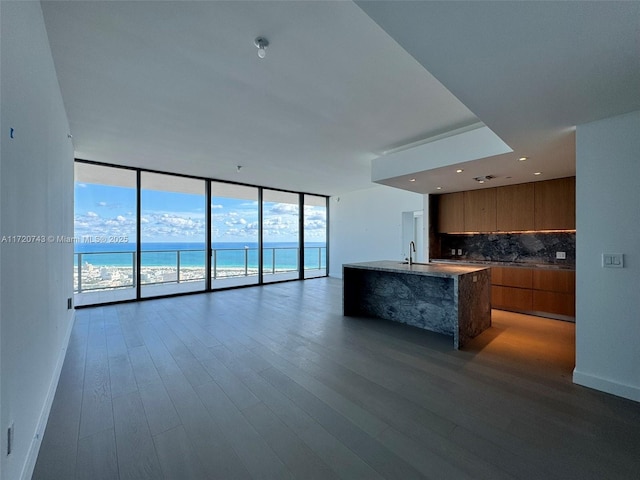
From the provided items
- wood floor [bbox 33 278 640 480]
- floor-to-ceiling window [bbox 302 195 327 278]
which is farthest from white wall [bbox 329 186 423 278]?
wood floor [bbox 33 278 640 480]

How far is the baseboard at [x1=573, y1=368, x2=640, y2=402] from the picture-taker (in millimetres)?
2268

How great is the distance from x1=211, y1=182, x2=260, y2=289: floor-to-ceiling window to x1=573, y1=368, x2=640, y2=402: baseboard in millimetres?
6689

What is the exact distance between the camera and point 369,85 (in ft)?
8.66

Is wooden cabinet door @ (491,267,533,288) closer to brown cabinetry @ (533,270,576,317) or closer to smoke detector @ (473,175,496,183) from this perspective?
brown cabinetry @ (533,270,576,317)

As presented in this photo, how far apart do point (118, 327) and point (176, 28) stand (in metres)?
3.94

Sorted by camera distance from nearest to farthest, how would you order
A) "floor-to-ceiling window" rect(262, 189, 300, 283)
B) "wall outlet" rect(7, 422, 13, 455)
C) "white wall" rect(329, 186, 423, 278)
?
"wall outlet" rect(7, 422, 13, 455), "white wall" rect(329, 186, 423, 278), "floor-to-ceiling window" rect(262, 189, 300, 283)

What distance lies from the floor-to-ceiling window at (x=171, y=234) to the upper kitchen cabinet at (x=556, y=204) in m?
6.92

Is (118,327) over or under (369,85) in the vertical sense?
under

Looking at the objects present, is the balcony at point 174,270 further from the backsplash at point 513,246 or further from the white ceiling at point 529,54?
the white ceiling at point 529,54

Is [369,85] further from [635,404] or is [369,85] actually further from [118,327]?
[118,327]

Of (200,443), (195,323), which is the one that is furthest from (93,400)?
(195,323)

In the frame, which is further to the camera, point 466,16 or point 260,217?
point 260,217

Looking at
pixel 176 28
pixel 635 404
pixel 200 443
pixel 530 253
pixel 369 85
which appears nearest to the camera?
pixel 200 443

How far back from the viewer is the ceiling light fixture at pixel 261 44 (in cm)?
203
